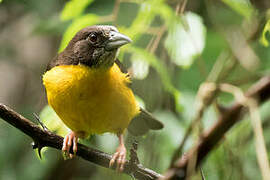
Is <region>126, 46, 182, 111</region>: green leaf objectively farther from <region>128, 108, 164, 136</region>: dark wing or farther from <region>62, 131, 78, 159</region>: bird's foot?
<region>128, 108, 164, 136</region>: dark wing

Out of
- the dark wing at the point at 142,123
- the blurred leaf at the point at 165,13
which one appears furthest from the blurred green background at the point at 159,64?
the dark wing at the point at 142,123

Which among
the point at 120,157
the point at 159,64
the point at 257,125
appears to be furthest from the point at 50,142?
the point at 257,125

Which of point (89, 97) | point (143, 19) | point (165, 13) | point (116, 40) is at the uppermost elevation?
point (165, 13)

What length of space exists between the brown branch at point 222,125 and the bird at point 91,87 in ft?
6.36

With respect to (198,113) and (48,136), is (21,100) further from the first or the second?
(198,113)

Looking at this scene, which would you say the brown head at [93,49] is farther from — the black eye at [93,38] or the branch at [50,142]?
the branch at [50,142]

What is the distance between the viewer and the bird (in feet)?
11.0

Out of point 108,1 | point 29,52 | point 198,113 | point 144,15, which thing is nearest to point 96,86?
point 144,15

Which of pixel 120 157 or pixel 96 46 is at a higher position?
pixel 96 46

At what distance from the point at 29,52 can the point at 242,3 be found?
6.08 m

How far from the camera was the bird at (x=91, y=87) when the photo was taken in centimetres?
336

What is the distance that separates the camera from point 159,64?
3.01 m

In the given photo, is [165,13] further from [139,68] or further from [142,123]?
[142,123]

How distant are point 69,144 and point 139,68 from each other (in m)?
0.82
